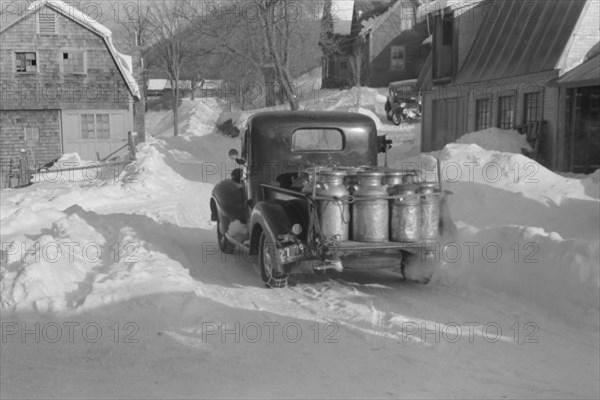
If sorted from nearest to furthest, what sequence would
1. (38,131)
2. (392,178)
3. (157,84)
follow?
(392,178) < (38,131) < (157,84)

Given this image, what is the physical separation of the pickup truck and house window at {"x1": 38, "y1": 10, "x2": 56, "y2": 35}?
77.9ft

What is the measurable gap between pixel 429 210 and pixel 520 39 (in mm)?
13209

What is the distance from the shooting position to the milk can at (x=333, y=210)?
6.58 metres

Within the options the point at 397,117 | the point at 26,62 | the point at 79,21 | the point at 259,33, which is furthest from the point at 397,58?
the point at 26,62

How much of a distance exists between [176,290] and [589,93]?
520 inches

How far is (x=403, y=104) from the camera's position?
1315 inches

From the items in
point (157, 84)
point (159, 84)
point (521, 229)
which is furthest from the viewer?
point (159, 84)

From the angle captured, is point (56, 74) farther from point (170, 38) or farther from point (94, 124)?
point (170, 38)

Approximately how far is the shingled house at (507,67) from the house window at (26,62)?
1790cm

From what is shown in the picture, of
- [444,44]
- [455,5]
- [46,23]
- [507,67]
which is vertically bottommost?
[507,67]

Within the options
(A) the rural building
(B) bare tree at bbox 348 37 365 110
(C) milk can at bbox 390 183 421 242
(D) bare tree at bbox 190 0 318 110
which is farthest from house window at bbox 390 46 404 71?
(C) milk can at bbox 390 183 421 242

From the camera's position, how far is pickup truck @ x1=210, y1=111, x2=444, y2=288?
671cm

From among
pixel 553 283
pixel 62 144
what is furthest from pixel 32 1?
pixel 553 283

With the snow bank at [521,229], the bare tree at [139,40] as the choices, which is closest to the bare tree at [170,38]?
the bare tree at [139,40]
